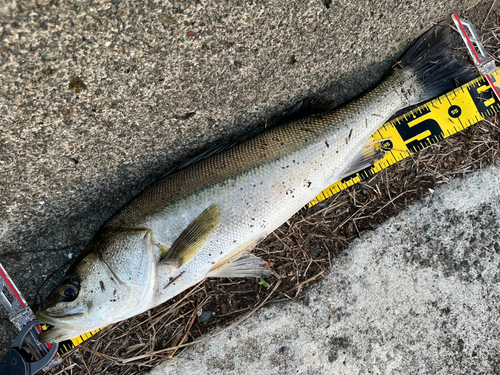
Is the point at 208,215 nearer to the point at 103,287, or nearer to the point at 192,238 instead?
the point at 192,238

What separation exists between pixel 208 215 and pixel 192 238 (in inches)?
6.9

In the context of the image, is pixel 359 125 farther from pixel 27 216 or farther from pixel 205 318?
pixel 27 216

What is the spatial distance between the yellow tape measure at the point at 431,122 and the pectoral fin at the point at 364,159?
184 millimetres

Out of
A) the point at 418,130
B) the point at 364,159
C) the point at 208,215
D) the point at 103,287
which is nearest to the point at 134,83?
the point at 208,215

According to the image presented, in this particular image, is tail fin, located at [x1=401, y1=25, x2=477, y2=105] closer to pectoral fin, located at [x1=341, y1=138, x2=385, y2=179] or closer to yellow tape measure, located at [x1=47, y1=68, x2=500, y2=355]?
yellow tape measure, located at [x1=47, y1=68, x2=500, y2=355]

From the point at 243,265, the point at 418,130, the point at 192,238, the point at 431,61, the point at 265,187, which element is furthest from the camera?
the point at 418,130

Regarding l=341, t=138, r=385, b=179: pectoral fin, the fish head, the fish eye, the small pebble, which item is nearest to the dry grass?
the small pebble

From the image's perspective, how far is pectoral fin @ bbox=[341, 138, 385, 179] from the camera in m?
2.59

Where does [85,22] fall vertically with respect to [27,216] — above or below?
above

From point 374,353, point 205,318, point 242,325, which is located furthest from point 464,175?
point 205,318

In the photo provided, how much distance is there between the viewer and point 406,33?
2643mm

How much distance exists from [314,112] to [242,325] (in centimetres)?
171

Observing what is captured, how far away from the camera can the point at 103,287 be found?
2.04m

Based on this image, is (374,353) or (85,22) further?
(374,353)
